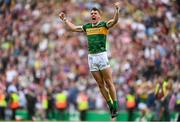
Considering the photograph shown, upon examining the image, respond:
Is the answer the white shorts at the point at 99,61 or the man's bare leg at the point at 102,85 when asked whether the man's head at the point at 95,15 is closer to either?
the white shorts at the point at 99,61

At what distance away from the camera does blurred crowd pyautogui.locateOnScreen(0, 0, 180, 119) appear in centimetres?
2925

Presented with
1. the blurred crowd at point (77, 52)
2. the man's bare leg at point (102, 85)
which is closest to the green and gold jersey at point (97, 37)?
the man's bare leg at point (102, 85)

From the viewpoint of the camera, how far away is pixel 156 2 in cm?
3250

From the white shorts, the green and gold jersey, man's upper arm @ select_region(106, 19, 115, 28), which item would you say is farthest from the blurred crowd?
man's upper arm @ select_region(106, 19, 115, 28)

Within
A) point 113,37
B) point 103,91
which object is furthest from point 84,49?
point 103,91

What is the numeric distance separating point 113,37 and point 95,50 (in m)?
13.6

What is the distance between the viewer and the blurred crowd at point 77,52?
29.2m

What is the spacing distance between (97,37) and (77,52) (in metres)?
13.5

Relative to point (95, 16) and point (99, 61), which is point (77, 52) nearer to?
point (99, 61)

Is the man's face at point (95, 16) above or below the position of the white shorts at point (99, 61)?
above

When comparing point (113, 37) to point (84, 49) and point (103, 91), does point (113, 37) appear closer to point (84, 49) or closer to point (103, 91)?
point (84, 49)

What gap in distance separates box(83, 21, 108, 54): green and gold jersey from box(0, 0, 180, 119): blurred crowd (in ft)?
29.6

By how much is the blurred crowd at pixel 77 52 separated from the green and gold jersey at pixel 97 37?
29.6 ft

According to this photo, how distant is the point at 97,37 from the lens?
18047 mm
